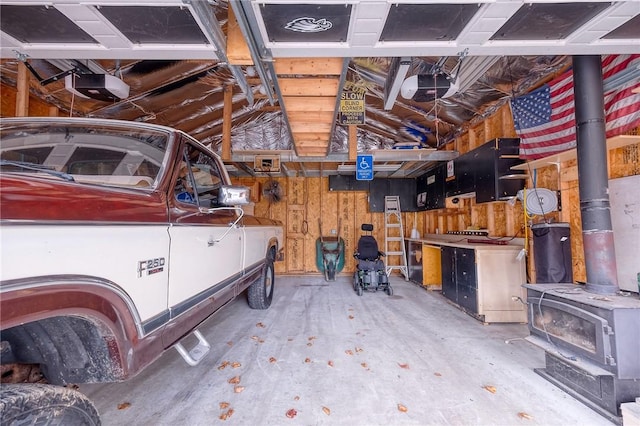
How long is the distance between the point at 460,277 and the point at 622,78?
284 centimetres

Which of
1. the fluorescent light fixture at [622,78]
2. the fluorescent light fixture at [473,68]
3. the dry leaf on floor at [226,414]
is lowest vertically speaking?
the dry leaf on floor at [226,414]

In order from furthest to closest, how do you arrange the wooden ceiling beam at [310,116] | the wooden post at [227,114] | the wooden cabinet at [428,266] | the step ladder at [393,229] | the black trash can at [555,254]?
the step ladder at [393,229] < the wooden cabinet at [428,266] < the wooden post at [227,114] < the wooden ceiling beam at [310,116] < the black trash can at [555,254]

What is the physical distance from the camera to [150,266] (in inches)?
50.2

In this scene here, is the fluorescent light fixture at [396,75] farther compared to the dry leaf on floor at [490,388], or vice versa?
the fluorescent light fixture at [396,75]

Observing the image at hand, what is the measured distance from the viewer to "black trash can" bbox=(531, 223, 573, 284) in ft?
9.41

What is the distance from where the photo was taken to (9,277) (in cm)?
75

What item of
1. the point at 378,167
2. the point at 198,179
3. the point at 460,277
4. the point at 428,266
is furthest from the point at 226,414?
the point at 378,167

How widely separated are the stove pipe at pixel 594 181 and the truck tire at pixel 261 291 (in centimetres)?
356

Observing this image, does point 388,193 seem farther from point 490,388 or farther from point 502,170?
point 490,388

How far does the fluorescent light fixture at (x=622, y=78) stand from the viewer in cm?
226

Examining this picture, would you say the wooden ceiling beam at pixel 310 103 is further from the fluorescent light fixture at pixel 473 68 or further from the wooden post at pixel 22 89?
the wooden post at pixel 22 89

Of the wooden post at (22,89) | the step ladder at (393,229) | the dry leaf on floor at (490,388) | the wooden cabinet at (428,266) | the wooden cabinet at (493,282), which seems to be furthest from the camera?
the step ladder at (393,229)

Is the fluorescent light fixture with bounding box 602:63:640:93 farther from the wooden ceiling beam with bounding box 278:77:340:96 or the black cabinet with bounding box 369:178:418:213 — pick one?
the black cabinet with bounding box 369:178:418:213

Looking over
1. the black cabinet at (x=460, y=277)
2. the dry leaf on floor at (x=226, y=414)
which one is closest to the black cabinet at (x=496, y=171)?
the black cabinet at (x=460, y=277)
